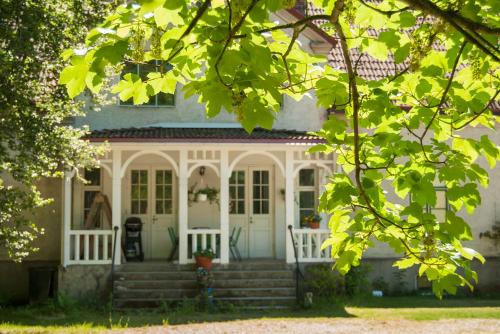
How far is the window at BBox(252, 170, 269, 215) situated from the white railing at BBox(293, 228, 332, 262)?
190cm

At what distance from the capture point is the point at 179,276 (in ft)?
50.9

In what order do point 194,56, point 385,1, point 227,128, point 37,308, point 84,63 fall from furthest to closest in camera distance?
1. point 227,128
2. point 37,308
3. point 385,1
4. point 194,56
5. point 84,63

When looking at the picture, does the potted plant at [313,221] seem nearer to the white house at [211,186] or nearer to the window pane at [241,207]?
the white house at [211,186]

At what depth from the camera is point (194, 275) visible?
50.9 ft

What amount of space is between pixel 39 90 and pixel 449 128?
9.40 metres

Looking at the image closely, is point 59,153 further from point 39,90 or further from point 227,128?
point 227,128

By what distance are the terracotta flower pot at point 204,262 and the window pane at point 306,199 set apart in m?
3.72

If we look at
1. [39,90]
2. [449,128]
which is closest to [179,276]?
[39,90]

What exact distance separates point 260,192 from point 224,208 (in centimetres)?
243

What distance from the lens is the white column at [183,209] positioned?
1595cm

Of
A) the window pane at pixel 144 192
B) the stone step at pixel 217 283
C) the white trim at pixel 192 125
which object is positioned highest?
the white trim at pixel 192 125

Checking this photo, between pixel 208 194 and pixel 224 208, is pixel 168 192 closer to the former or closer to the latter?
pixel 208 194

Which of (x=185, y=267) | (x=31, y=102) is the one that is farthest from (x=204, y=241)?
(x=31, y=102)

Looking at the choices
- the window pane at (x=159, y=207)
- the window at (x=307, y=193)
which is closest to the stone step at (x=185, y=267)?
the window pane at (x=159, y=207)
